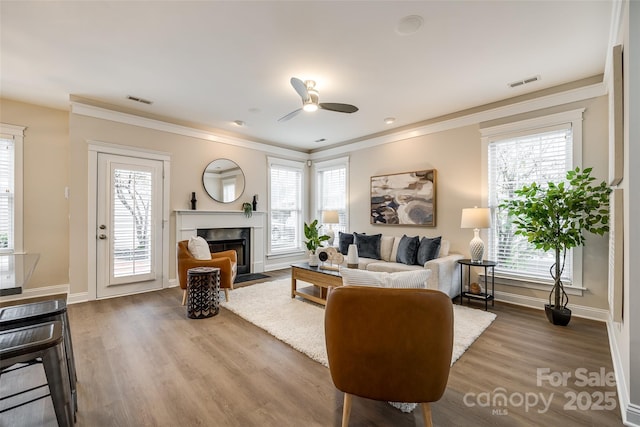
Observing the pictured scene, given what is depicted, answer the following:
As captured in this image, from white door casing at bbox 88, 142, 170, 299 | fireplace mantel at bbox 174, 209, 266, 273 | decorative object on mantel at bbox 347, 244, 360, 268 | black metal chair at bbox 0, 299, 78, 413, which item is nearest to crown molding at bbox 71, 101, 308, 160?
white door casing at bbox 88, 142, 170, 299

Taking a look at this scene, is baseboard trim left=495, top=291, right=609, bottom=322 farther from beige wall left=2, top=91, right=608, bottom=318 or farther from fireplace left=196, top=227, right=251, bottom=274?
fireplace left=196, top=227, right=251, bottom=274

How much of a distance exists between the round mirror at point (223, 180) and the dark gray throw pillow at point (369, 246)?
2.64 m

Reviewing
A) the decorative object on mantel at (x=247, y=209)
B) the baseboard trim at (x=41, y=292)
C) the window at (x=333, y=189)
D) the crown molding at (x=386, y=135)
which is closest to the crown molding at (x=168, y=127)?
the crown molding at (x=386, y=135)

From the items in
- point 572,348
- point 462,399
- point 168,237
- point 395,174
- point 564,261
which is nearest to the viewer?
point 462,399

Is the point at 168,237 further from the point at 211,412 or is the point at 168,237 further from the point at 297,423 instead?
the point at 297,423

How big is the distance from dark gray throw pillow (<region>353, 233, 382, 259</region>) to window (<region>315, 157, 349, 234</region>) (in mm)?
1095

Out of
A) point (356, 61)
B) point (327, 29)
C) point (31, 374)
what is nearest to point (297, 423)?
point (31, 374)

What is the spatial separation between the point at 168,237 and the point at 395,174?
416 centimetres

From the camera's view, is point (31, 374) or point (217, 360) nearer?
point (31, 374)

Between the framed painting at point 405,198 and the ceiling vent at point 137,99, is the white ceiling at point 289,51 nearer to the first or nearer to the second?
the ceiling vent at point 137,99

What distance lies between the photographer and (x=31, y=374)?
2264 mm

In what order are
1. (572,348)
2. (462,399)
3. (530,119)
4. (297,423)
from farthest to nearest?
(530,119), (572,348), (462,399), (297,423)

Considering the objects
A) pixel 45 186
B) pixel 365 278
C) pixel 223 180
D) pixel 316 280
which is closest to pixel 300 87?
Result: pixel 365 278

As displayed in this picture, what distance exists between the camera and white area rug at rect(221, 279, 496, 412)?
2738 millimetres
